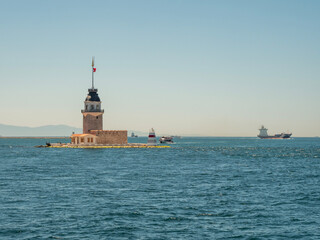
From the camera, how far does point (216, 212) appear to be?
30688 mm

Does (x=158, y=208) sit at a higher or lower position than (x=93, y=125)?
lower

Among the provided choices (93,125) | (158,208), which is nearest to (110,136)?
(93,125)

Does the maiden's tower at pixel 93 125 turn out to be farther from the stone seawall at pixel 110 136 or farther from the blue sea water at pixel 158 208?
the blue sea water at pixel 158 208

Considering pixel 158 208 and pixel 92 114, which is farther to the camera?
pixel 92 114

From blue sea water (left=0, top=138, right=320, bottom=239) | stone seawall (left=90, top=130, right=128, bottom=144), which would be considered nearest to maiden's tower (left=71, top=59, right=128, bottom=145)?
stone seawall (left=90, top=130, right=128, bottom=144)

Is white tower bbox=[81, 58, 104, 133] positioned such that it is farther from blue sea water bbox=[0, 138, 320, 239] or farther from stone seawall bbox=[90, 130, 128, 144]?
blue sea water bbox=[0, 138, 320, 239]

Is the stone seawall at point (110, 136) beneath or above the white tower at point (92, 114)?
beneath

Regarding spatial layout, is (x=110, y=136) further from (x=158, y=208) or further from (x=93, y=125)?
(x=158, y=208)

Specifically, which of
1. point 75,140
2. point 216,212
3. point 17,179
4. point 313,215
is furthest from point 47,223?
point 75,140

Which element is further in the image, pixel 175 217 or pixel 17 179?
pixel 17 179

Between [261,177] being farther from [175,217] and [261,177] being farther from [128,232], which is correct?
[128,232]

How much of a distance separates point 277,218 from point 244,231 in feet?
14.6

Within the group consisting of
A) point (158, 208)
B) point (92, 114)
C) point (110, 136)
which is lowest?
point (158, 208)

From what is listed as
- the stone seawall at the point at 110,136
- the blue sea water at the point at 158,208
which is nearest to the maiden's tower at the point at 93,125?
the stone seawall at the point at 110,136
